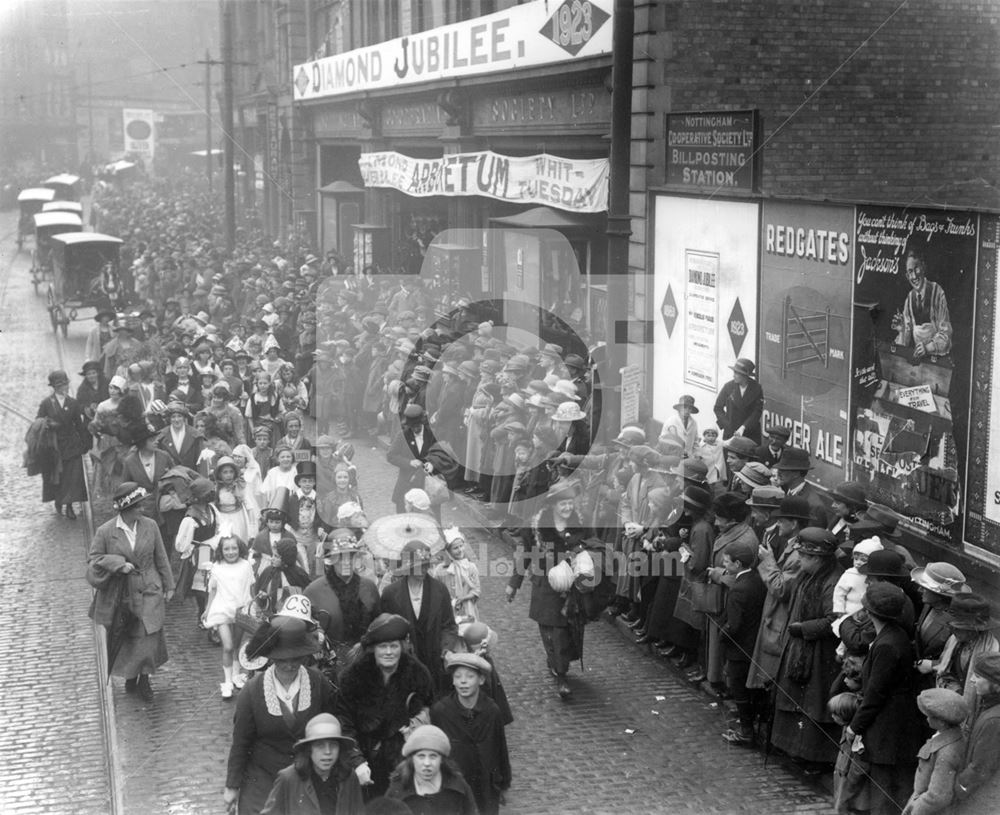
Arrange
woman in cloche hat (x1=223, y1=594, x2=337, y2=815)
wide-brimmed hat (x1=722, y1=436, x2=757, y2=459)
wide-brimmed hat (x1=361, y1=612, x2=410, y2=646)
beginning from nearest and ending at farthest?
woman in cloche hat (x1=223, y1=594, x2=337, y2=815), wide-brimmed hat (x1=361, y1=612, x2=410, y2=646), wide-brimmed hat (x1=722, y1=436, x2=757, y2=459)

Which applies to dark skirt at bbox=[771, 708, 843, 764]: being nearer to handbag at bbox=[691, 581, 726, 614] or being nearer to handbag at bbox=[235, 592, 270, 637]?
handbag at bbox=[691, 581, 726, 614]

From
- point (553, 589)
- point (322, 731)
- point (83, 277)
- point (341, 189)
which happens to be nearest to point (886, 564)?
point (553, 589)

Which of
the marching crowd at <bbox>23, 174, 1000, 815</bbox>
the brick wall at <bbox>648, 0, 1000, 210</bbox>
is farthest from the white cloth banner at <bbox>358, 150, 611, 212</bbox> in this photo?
the marching crowd at <bbox>23, 174, 1000, 815</bbox>

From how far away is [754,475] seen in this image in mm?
10438

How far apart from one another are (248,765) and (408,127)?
2348 cm

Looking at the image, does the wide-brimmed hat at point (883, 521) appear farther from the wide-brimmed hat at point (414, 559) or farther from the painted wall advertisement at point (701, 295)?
the painted wall advertisement at point (701, 295)

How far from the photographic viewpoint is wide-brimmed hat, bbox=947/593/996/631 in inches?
276

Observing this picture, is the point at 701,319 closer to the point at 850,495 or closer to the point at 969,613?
the point at 850,495

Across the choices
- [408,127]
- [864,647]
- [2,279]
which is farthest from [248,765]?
[2,279]

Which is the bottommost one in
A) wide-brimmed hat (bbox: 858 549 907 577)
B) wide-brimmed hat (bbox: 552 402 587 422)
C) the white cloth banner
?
wide-brimmed hat (bbox: 858 549 907 577)

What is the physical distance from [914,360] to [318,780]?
6803 millimetres

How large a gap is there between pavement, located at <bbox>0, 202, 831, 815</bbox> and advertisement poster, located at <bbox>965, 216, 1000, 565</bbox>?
2.50m

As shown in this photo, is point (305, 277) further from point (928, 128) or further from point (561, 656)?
point (561, 656)

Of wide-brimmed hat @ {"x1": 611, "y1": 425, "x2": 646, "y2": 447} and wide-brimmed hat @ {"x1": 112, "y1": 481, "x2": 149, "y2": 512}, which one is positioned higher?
wide-brimmed hat @ {"x1": 611, "y1": 425, "x2": 646, "y2": 447}
